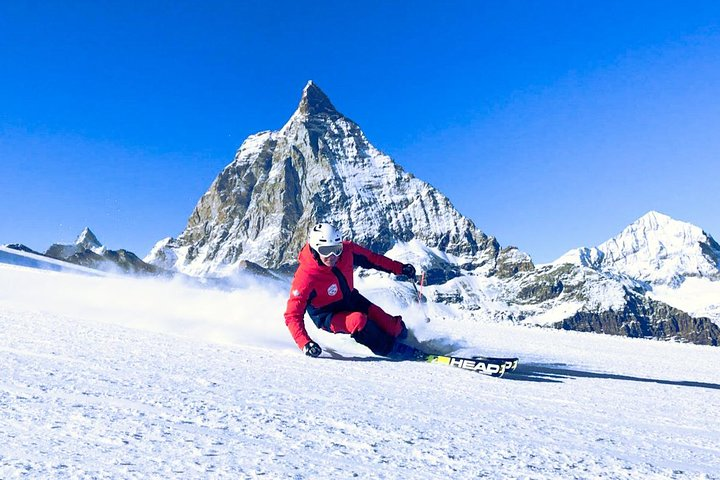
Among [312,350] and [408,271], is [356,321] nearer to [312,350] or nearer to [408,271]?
[312,350]

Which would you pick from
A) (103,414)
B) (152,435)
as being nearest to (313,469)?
(152,435)

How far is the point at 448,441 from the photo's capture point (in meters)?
3.49

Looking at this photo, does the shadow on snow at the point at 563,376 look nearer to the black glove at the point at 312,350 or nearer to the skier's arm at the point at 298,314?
the black glove at the point at 312,350

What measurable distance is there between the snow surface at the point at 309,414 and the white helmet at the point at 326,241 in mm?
1525

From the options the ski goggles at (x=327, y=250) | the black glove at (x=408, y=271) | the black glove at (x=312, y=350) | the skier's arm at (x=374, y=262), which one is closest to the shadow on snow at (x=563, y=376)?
the black glove at (x=408, y=271)

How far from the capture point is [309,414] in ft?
12.9

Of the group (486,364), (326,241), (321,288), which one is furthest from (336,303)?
(486,364)

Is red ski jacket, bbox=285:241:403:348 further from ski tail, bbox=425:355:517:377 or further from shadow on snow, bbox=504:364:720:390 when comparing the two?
shadow on snow, bbox=504:364:720:390

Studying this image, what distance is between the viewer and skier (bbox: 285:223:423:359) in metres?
8.00

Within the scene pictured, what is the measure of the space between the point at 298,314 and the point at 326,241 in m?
1.16

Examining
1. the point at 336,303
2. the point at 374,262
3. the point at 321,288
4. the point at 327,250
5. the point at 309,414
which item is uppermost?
→ the point at 374,262

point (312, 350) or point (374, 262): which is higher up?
point (374, 262)

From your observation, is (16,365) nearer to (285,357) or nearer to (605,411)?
(285,357)

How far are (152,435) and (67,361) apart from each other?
2774mm
